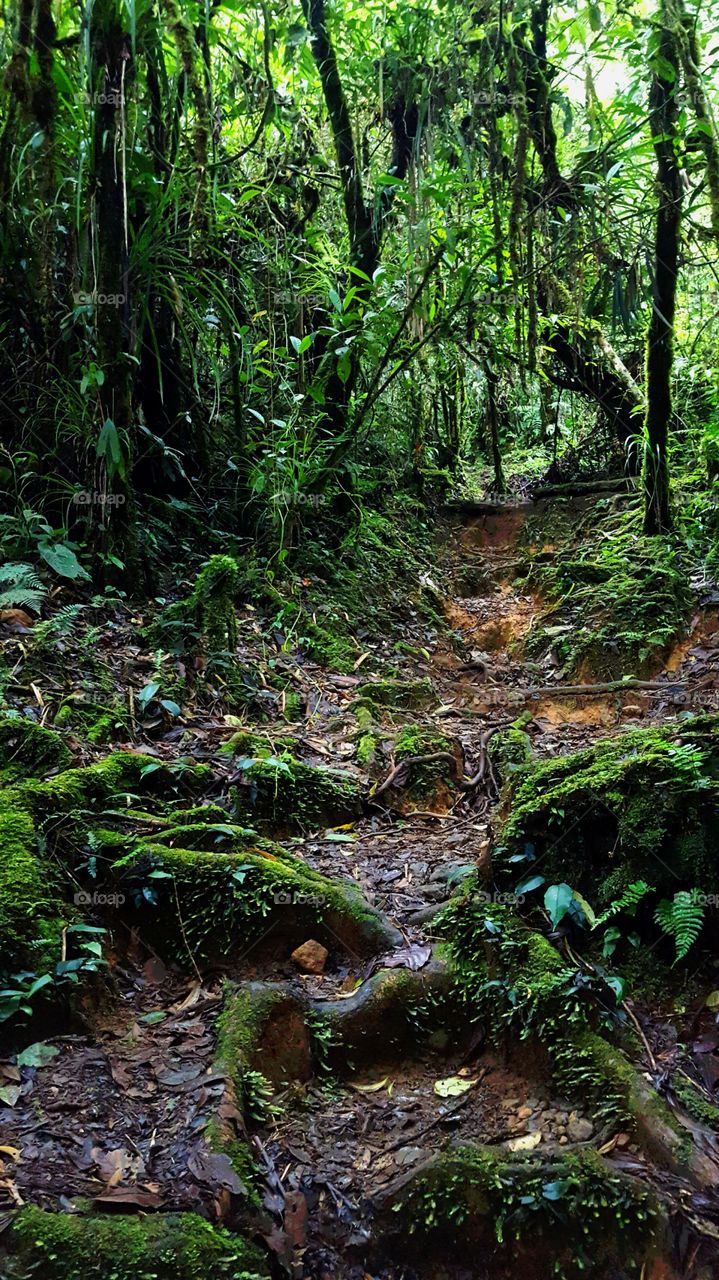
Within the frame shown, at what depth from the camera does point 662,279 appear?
589 centimetres

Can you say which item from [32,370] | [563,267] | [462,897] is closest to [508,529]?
[563,267]

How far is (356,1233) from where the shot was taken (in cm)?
203

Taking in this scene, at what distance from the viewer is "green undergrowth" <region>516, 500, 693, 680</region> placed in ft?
18.7

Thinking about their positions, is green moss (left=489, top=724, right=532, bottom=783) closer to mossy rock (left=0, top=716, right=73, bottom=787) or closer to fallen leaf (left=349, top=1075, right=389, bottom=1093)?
fallen leaf (left=349, top=1075, right=389, bottom=1093)

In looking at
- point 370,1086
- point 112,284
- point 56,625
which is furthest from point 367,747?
point 112,284

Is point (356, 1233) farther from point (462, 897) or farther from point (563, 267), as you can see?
point (563, 267)

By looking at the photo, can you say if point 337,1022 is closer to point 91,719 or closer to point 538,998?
point 538,998

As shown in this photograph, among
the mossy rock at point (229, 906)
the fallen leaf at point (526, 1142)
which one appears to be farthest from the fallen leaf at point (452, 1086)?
the mossy rock at point (229, 906)

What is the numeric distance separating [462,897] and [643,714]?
2192 millimetres

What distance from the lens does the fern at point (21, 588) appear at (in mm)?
4023

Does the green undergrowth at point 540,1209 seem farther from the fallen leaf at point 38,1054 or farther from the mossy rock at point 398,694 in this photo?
the mossy rock at point 398,694

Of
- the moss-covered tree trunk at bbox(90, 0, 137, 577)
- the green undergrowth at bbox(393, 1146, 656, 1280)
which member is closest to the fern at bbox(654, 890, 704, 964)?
the green undergrowth at bbox(393, 1146, 656, 1280)

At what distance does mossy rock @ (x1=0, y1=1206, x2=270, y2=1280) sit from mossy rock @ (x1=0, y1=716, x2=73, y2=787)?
1.68 m

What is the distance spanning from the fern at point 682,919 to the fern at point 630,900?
7 centimetres
